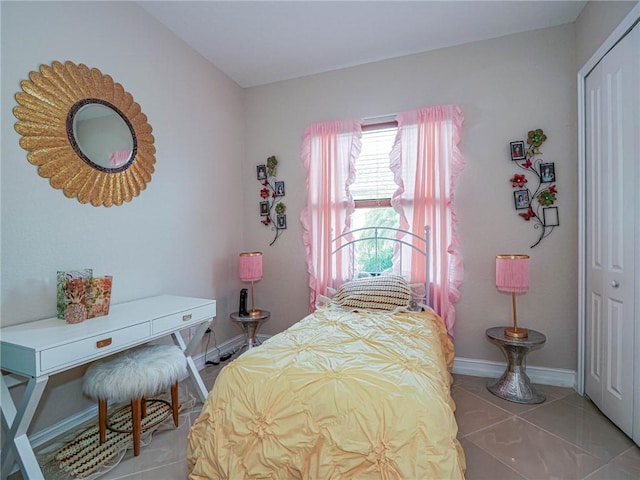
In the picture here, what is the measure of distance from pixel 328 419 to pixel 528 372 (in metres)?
2.22

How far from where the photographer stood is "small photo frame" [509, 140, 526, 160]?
2.54 m

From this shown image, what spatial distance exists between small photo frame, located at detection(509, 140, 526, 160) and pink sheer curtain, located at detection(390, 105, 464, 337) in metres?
0.39

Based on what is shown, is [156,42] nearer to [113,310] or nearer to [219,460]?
[113,310]

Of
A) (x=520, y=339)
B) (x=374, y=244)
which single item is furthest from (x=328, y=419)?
(x=374, y=244)

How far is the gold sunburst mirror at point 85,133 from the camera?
173cm

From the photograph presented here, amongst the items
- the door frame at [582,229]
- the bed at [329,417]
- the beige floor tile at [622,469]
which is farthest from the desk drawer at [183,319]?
the door frame at [582,229]

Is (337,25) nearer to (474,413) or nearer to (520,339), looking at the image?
(520,339)

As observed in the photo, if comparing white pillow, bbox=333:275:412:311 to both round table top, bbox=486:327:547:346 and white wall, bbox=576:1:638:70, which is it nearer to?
round table top, bbox=486:327:547:346

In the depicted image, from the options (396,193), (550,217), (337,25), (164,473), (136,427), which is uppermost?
(337,25)

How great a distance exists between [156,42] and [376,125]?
2.00m

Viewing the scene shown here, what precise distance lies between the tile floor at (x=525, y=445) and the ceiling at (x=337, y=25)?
2.92m

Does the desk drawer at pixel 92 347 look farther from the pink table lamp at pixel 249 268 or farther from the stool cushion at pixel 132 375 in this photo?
the pink table lamp at pixel 249 268

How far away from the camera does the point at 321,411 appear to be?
1233 millimetres

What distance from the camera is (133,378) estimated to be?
166cm
